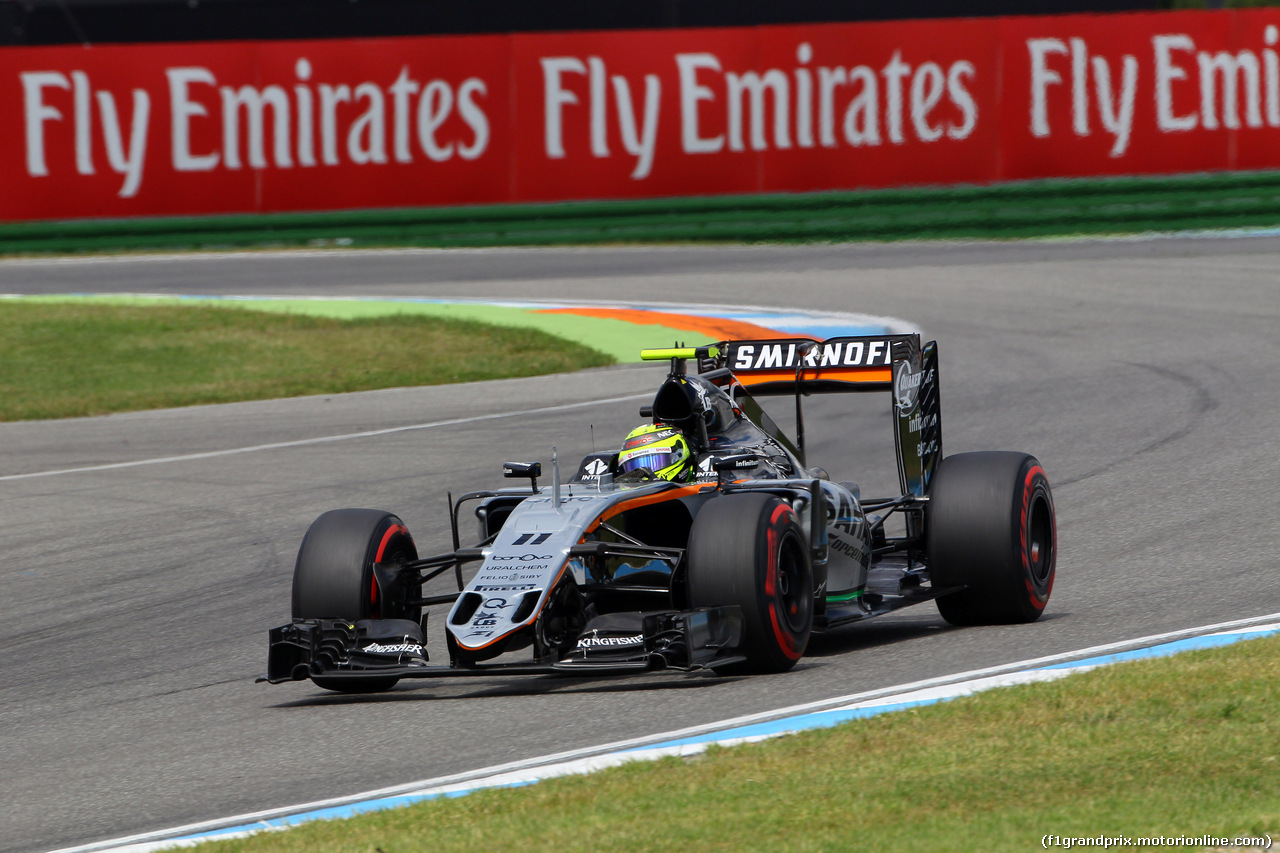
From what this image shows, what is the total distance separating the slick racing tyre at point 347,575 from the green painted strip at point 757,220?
646 inches

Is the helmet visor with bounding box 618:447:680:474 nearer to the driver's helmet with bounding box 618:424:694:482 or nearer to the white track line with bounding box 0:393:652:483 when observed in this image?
the driver's helmet with bounding box 618:424:694:482

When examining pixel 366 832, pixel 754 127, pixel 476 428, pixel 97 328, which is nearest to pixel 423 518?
pixel 476 428

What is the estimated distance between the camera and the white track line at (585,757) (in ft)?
18.1

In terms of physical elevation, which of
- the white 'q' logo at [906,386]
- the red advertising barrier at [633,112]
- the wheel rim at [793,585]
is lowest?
the wheel rim at [793,585]

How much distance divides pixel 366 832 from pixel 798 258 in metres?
18.0

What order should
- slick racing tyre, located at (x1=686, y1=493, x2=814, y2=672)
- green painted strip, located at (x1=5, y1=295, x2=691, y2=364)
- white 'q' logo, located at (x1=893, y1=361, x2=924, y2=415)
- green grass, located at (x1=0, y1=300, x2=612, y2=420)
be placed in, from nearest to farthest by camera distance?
slick racing tyre, located at (x1=686, y1=493, x2=814, y2=672)
white 'q' logo, located at (x1=893, y1=361, x2=924, y2=415)
green grass, located at (x1=0, y1=300, x2=612, y2=420)
green painted strip, located at (x1=5, y1=295, x2=691, y2=364)

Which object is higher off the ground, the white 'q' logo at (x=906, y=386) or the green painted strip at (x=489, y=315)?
the green painted strip at (x=489, y=315)

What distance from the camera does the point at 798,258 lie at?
22.8 m

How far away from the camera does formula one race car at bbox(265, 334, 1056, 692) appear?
7086 millimetres

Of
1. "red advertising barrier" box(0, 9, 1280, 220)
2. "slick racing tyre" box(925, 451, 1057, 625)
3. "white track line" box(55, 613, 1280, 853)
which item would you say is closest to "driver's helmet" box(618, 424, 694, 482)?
"slick racing tyre" box(925, 451, 1057, 625)

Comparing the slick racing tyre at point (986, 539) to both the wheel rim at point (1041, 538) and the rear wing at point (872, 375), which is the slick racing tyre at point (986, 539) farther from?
the rear wing at point (872, 375)

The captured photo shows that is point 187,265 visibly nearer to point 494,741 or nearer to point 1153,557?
point 1153,557

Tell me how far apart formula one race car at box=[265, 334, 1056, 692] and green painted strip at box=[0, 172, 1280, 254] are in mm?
14580

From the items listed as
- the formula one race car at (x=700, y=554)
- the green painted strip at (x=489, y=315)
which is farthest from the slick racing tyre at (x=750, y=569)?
the green painted strip at (x=489, y=315)
